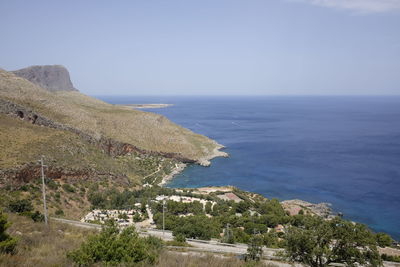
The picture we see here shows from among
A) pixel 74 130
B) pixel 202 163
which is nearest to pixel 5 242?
pixel 74 130

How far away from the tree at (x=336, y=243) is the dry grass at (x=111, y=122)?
49.3 meters

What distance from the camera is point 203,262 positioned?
1080 centimetres

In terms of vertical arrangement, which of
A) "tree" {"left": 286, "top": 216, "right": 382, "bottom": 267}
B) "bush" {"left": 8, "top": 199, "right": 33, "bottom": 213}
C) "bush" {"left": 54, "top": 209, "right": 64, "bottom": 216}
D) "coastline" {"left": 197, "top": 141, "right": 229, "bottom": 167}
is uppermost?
"tree" {"left": 286, "top": 216, "right": 382, "bottom": 267}

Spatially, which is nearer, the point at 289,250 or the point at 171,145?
the point at 289,250

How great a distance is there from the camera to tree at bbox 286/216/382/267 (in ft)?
40.0

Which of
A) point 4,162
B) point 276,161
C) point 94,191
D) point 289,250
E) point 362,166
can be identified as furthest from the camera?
point 276,161

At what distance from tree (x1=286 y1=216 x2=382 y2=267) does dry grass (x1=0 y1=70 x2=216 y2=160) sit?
162ft

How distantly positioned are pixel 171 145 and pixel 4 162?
45.0 metres

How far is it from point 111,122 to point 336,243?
6245cm

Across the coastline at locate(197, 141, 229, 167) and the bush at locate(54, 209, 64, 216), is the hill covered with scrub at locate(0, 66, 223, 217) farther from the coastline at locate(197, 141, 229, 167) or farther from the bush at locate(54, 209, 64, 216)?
the bush at locate(54, 209, 64, 216)

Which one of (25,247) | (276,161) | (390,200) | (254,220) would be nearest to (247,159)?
(276,161)

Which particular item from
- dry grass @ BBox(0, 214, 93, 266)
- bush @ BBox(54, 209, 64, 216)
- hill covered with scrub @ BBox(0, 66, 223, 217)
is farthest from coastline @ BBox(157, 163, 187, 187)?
dry grass @ BBox(0, 214, 93, 266)

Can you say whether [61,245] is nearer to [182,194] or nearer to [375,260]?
[375,260]

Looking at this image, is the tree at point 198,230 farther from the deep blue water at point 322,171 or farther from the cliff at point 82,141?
the deep blue water at point 322,171
